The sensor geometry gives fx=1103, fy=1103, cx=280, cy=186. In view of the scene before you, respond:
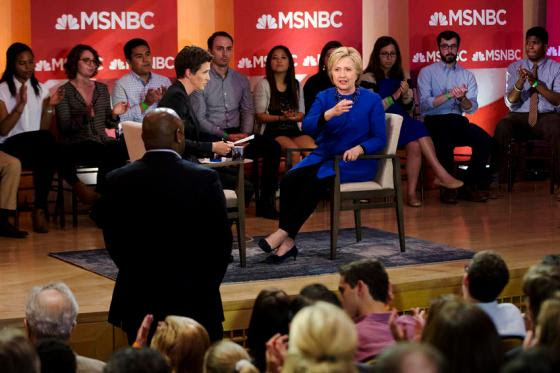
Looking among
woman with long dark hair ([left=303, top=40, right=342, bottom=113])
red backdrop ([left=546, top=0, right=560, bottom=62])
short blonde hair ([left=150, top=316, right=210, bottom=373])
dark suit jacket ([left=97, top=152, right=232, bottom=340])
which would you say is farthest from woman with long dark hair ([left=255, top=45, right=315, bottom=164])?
short blonde hair ([left=150, top=316, right=210, bottom=373])

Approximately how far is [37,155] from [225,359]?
4763 millimetres

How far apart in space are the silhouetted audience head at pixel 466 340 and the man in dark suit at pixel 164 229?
4.64ft

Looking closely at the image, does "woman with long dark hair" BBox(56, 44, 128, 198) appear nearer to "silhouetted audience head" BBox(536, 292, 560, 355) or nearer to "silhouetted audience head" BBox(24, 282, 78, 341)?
"silhouetted audience head" BBox(24, 282, 78, 341)

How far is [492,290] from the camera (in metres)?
4.04

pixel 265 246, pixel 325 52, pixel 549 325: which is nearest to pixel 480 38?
pixel 325 52

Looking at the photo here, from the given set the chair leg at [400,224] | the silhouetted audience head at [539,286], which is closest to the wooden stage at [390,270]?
the chair leg at [400,224]

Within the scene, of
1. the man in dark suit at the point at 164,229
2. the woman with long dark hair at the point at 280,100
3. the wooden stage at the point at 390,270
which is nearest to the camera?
the man in dark suit at the point at 164,229

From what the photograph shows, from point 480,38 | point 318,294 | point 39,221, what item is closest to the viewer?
point 318,294

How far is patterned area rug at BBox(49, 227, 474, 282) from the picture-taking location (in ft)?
19.4

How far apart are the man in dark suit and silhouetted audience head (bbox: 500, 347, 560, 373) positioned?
1843 millimetres

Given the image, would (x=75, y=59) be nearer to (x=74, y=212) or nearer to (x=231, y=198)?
(x=74, y=212)

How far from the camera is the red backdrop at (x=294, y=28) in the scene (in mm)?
9023

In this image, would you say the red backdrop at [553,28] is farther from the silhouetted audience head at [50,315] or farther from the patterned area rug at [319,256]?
the silhouetted audience head at [50,315]

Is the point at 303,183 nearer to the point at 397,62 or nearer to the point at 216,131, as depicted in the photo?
the point at 216,131
